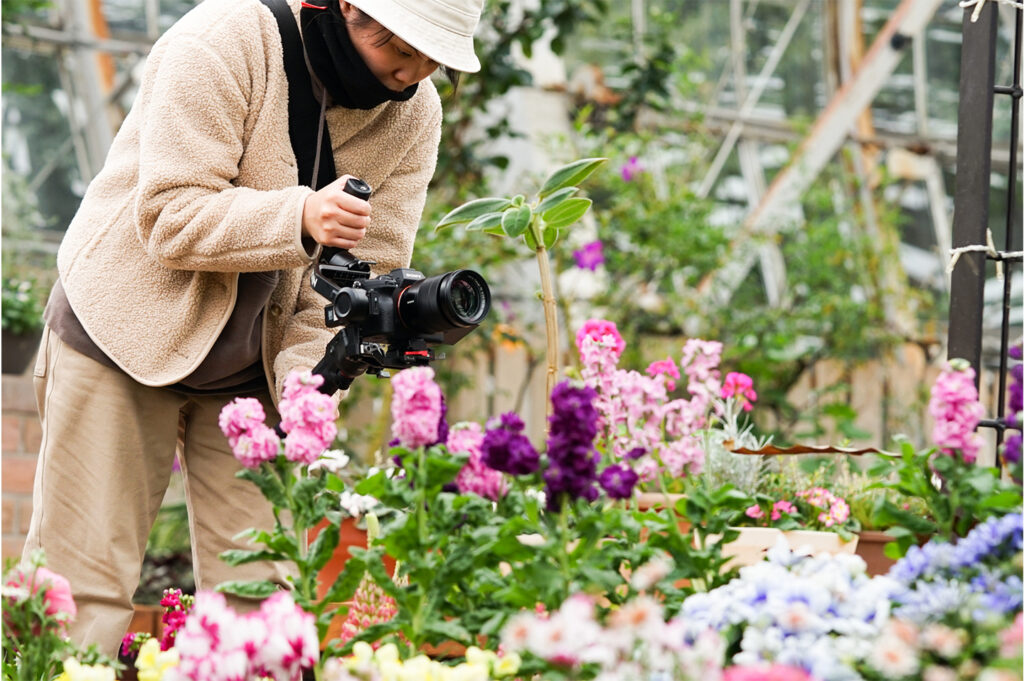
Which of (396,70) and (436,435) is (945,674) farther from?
(396,70)

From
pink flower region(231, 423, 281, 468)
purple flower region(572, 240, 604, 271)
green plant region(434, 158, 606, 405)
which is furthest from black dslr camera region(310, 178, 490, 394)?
purple flower region(572, 240, 604, 271)

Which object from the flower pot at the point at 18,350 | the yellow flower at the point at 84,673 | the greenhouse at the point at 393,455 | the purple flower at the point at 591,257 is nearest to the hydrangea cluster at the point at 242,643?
the greenhouse at the point at 393,455

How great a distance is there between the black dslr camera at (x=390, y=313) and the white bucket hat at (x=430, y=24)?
0.25 metres

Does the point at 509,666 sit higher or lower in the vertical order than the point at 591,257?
higher

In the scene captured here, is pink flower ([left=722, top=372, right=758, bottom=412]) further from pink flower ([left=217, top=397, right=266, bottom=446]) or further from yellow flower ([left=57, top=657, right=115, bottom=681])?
yellow flower ([left=57, top=657, right=115, bottom=681])

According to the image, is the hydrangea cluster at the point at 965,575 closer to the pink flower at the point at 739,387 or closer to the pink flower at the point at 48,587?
the pink flower at the point at 48,587

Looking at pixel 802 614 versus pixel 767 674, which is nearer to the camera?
pixel 767 674

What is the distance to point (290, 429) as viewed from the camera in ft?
3.67

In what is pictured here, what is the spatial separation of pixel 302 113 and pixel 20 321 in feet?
7.58

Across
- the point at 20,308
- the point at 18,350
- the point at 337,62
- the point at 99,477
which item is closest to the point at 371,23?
the point at 337,62

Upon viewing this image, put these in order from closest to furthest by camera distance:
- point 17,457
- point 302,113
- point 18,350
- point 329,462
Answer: point 329,462, point 302,113, point 17,457, point 18,350

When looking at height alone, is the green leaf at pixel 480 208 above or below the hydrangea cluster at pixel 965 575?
above

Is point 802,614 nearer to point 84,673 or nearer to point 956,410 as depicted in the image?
point 956,410

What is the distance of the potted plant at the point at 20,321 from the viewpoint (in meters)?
3.66
